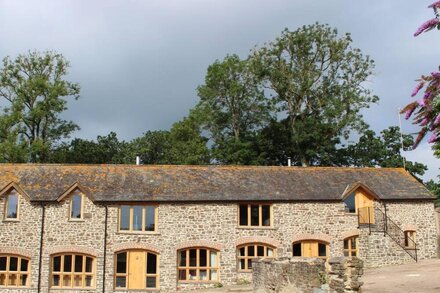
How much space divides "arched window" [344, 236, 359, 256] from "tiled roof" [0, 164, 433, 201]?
2458 millimetres

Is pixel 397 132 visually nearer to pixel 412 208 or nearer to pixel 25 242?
pixel 412 208

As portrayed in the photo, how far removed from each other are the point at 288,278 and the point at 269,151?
30.4 m

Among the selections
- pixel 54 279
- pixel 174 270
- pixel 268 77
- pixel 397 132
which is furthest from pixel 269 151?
pixel 54 279

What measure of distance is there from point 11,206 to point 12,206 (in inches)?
2.1

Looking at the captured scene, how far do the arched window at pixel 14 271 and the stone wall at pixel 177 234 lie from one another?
0.40m

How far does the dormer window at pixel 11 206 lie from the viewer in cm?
2645

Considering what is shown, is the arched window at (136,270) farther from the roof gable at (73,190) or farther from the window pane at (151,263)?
the roof gable at (73,190)

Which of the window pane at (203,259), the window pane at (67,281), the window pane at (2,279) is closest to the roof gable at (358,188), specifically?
the window pane at (203,259)

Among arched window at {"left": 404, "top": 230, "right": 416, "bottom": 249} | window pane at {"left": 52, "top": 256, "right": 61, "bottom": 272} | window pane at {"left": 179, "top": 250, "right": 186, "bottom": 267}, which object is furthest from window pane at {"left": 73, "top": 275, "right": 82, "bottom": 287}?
arched window at {"left": 404, "top": 230, "right": 416, "bottom": 249}

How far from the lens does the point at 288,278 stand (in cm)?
1770

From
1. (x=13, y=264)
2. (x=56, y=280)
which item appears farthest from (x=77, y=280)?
(x=13, y=264)

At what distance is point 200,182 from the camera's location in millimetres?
28828

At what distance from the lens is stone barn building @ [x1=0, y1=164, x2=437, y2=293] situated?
2603cm

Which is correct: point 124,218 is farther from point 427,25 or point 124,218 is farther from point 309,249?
point 427,25
